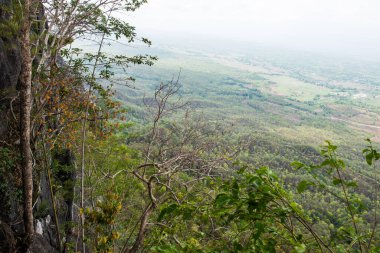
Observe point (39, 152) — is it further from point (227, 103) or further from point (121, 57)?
point (227, 103)

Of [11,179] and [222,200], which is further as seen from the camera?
[11,179]

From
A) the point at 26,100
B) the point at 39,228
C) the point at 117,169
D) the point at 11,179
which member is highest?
the point at 26,100

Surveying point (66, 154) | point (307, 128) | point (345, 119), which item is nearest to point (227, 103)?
point (307, 128)

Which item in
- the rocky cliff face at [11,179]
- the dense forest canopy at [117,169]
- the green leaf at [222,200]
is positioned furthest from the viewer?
the rocky cliff face at [11,179]

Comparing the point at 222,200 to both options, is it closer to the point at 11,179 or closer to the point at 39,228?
the point at 11,179

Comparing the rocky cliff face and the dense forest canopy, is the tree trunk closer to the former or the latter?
the dense forest canopy

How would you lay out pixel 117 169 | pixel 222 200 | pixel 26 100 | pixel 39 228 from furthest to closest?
1. pixel 117 169
2. pixel 39 228
3. pixel 26 100
4. pixel 222 200

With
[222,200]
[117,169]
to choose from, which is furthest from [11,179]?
[222,200]

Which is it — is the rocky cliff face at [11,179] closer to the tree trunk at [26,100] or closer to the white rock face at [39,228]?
the white rock face at [39,228]

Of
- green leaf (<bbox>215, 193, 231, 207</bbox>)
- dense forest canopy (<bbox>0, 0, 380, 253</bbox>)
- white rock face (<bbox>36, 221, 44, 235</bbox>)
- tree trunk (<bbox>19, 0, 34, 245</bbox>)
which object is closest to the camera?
green leaf (<bbox>215, 193, 231, 207</bbox>)

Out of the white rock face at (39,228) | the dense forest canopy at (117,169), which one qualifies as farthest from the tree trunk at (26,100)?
the white rock face at (39,228)

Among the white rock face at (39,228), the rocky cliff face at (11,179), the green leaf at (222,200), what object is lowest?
the white rock face at (39,228)

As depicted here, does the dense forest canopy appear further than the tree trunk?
No

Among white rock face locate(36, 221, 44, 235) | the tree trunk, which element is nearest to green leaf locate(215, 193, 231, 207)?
the tree trunk
